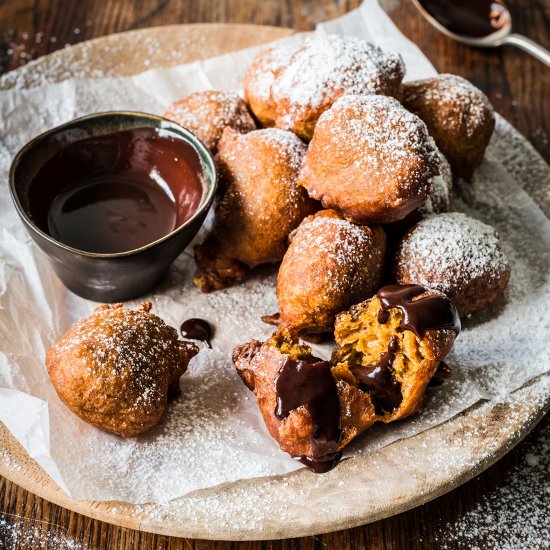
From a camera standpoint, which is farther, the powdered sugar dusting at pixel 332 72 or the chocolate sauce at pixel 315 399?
the powdered sugar dusting at pixel 332 72

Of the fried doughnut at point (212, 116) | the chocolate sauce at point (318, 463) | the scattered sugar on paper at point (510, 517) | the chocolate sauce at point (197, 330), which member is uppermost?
the fried doughnut at point (212, 116)

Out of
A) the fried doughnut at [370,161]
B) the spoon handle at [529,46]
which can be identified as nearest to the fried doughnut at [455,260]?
the fried doughnut at [370,161]

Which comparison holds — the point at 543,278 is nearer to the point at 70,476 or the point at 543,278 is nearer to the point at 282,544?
the point at 282,544

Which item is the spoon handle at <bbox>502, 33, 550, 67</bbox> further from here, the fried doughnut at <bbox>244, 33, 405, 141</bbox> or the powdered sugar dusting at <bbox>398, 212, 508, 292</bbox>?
the powdered sugar dusting at <bbox>398, 212, 508, 292</bbox>

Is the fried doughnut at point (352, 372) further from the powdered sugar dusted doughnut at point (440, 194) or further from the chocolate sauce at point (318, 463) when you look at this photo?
the powdered sugar dusted doughnut at point (440, 194)

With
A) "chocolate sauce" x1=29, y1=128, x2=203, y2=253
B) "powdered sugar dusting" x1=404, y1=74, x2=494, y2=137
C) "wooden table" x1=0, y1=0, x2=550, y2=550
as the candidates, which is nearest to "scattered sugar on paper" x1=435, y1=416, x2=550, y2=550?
"powdered sugar dusting" x1=404, y1=74, x2=494, y2=137

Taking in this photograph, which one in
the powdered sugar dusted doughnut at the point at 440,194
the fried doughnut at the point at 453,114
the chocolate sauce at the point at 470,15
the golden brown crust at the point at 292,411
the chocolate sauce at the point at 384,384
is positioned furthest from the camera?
the chocolate sauce at the point at 470,15

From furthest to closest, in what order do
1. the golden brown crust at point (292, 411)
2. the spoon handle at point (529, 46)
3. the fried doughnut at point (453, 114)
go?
the spoon handle at point (529, 46) → the fried doughnut at point (453, 114) → the golden brown crust at point (292, 411)

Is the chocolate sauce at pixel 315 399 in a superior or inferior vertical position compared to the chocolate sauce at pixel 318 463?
superior
